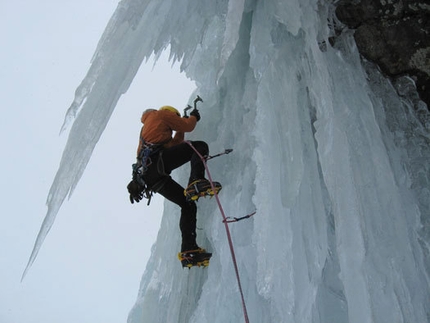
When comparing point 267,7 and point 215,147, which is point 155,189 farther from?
point 267,7

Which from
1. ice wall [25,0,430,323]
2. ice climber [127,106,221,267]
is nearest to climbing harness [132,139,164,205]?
ice climber [127,106,221,267]

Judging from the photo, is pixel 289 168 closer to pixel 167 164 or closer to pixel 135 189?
pixel 167 164

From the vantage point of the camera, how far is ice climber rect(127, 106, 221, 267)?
8.98ft

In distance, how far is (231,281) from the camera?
2.51 m

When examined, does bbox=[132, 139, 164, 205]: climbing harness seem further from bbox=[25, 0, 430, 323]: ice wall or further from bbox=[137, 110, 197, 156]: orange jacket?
bbox=[25, 0, 430, 323]: ice wall

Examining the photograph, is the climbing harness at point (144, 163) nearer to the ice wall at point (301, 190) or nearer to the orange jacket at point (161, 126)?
the orange jacket at point (161, 126)

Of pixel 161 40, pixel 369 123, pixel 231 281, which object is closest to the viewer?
pixel 231 281

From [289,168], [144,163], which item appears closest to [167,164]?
[144,163]

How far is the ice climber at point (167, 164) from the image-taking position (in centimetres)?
274

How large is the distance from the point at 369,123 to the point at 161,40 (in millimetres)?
1547

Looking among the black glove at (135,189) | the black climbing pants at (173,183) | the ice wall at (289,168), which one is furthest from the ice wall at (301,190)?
the black glove at (135,189)

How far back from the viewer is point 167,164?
284 centimetres

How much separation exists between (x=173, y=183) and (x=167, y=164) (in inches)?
6.1

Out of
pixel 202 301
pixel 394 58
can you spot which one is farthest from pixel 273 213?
pixel 394 58
